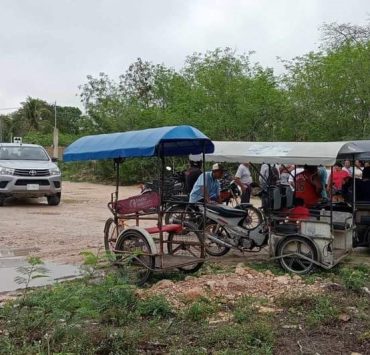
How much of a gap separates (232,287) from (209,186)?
4.00m

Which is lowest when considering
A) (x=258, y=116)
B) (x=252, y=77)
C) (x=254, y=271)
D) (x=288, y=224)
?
(x=254, y=271)

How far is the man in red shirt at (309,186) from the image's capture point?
9.32 metres

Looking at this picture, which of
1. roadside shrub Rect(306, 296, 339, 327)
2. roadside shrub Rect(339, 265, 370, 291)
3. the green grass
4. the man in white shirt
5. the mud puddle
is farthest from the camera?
the man in white shirt

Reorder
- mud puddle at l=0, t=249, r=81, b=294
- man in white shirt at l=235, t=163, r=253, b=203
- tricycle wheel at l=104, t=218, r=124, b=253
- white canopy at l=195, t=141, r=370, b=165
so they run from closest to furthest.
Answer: mud puddle at l=0, t=249, r=81, b=294 → white canopy at l=195, t=141, r=370, b=165 → tricycle wheel at l=104, t=218, r=124, b=253 → man in white shirt at l=235, t=163, r=253, b=203

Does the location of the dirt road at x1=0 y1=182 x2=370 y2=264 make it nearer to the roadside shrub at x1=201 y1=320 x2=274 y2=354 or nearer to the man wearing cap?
the man wearing cap

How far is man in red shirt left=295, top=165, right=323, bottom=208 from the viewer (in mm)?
9320

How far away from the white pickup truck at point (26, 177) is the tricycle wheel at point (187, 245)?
888 centimetres

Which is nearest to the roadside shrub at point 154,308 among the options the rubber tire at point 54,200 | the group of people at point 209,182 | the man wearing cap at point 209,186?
the group of people at point 209,182

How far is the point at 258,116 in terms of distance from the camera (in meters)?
22.9

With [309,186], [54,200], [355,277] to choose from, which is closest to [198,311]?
[355,277]

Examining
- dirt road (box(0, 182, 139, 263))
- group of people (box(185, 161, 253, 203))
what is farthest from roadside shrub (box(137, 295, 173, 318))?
dirt road (box(0, 182, 139, 263))

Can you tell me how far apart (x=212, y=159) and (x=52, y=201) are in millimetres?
8997

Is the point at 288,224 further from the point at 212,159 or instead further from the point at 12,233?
the point at 12,233

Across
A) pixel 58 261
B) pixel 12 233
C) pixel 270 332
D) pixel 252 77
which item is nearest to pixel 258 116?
pixel 252 77
